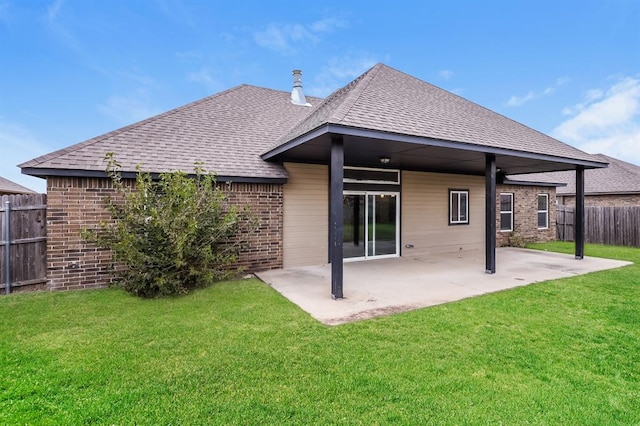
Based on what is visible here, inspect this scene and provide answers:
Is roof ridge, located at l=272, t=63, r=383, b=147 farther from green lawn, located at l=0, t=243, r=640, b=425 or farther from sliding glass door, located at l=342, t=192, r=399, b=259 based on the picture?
green lawn, located at l=0, t=243, r=640, b=425

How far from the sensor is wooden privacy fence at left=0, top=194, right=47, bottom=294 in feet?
21.0

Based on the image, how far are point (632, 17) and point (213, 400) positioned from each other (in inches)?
864

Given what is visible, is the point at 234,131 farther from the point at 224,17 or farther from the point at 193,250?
the point at 224,17

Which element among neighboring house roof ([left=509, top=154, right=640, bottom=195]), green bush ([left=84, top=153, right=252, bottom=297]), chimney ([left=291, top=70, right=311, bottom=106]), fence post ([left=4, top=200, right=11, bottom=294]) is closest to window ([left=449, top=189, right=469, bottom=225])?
neighboring house roof ([left=509, top=154, right=640, bottom=195])

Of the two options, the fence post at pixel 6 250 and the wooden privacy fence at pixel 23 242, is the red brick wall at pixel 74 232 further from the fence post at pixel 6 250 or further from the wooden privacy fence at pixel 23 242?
the fence post at pixel 6 250

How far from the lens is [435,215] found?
12.0m

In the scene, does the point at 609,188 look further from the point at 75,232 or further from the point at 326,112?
the point at 75,232

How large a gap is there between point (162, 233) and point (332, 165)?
3.54 meters

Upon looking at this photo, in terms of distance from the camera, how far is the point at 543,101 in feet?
65.0

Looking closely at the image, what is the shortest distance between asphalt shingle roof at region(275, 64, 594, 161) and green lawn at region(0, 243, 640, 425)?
3.54 m

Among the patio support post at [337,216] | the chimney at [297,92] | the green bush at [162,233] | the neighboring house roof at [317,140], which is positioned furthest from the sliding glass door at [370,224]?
the chimney at [297,92]

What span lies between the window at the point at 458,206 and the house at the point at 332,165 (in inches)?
2.2

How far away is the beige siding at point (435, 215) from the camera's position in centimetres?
1141

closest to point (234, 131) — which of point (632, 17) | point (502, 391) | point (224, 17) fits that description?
point (224, 17)
